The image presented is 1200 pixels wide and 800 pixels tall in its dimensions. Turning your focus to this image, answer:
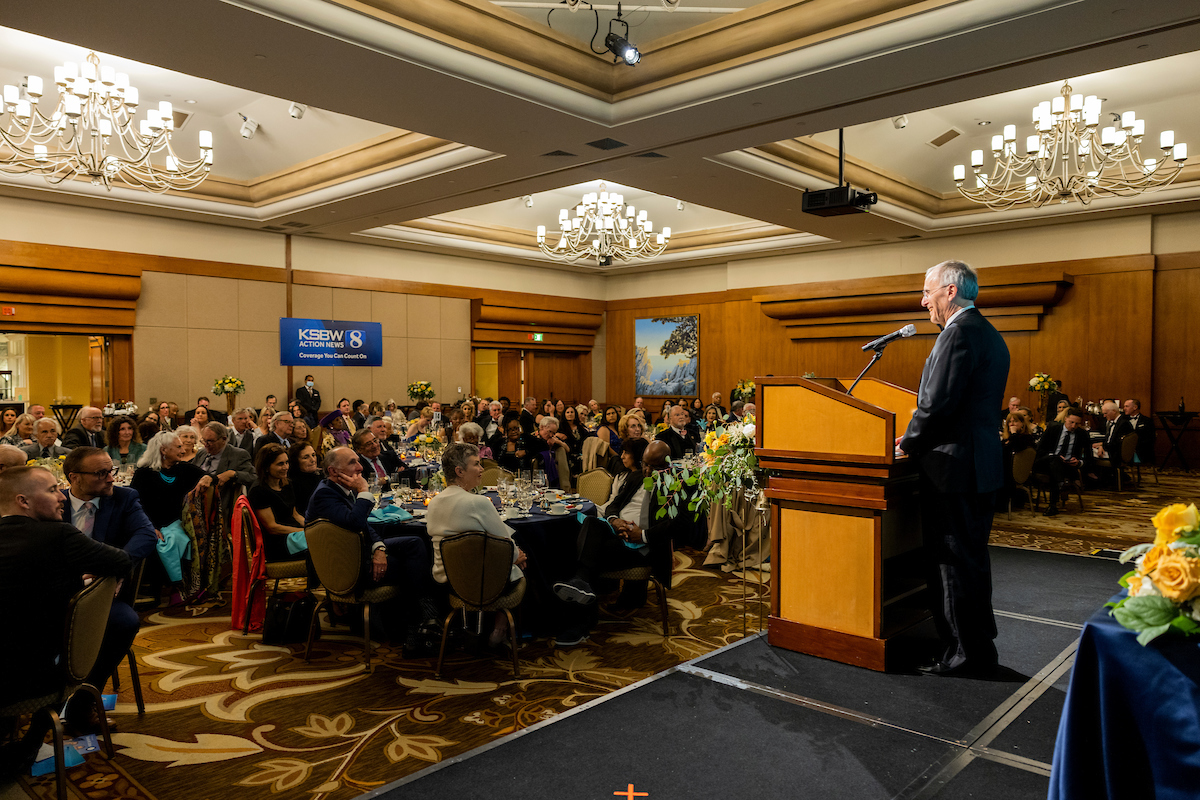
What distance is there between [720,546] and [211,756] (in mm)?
4532

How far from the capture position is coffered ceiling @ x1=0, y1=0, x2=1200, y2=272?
5254 millimetres

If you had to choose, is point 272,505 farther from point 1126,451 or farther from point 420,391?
point 1126,451

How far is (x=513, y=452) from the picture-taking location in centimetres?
847

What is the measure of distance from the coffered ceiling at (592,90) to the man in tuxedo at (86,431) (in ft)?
10.9

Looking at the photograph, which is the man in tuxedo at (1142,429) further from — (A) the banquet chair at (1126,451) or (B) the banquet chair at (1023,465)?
(B) the banquet chair at (1023,465)

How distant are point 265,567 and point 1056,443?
9.07 m

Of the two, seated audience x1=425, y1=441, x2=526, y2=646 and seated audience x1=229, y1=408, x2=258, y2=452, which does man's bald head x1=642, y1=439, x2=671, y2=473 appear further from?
seated audience x1=229, y1=408, x2=258, y2=452

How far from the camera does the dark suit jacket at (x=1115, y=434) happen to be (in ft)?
35.2

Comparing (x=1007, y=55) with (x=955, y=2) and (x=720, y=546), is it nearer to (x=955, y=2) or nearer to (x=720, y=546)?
A: (x=955, y=2)

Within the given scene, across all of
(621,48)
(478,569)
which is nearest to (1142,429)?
(621,48)

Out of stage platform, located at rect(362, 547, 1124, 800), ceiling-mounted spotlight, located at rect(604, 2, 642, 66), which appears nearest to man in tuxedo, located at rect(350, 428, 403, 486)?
stage platform, located at rect(362, 547, 1124, 800)

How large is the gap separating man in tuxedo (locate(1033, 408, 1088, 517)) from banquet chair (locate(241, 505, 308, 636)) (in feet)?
27.0

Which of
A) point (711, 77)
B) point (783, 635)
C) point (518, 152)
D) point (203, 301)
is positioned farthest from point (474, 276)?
point (783, 635)

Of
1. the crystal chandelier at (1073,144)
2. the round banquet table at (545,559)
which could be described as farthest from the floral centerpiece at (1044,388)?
the round banquet table at (545,559)
